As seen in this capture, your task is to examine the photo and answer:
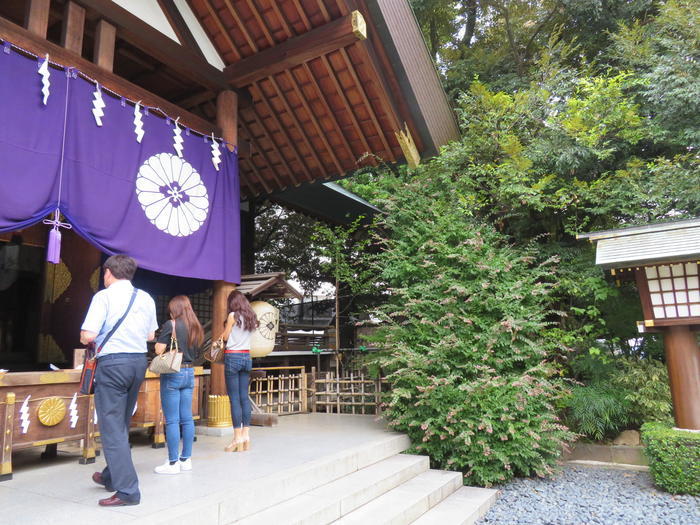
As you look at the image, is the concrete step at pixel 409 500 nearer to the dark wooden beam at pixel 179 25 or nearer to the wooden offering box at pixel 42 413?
the wooden offering box at pixel 42 413

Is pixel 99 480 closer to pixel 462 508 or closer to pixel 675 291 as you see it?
pixel 462 508

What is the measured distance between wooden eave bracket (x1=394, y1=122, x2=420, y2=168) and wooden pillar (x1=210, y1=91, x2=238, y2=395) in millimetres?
2544

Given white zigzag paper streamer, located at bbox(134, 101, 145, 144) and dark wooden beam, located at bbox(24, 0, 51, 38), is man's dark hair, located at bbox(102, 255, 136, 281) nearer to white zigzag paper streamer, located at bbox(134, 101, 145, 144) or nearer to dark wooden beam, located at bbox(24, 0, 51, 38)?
white zigzag paper streamer, located at bbox(134, 101, 145, 144)

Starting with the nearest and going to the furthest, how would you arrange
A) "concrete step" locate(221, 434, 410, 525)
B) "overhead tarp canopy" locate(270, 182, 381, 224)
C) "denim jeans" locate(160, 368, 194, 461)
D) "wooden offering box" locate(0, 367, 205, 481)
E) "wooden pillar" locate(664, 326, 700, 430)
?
"concrete step" locate(221, 434, 410, 525)
"wooden offering box" locate(0, 367, 205, 481)
"denim jeans" locate(160, 368, 194, 461)
"wooden pillar" locate(664, 326, 700, 430)
"overhead tarp canopy" locate(270, 182, 381, 224)

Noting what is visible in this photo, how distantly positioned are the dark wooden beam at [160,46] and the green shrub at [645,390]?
23.5ft

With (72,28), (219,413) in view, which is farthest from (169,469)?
(72,28)

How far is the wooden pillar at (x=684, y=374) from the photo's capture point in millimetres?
5391

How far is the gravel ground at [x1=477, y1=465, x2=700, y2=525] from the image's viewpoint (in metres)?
4.62

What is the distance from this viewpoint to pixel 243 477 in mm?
3896

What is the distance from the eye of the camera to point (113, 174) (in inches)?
202

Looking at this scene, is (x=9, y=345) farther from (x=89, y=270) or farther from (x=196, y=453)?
(x=196, y=453)

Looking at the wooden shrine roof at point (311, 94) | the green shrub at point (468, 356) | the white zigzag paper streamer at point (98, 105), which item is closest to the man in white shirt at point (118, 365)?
the white zigzag paper streamer at point (98, 105)

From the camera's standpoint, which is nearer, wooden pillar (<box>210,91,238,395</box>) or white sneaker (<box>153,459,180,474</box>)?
white sneaker (<box>153,459,180,474</box>)

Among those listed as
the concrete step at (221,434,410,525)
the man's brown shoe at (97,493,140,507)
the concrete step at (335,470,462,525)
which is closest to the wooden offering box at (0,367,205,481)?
the man's brown shoe at (97,493,140,507)
